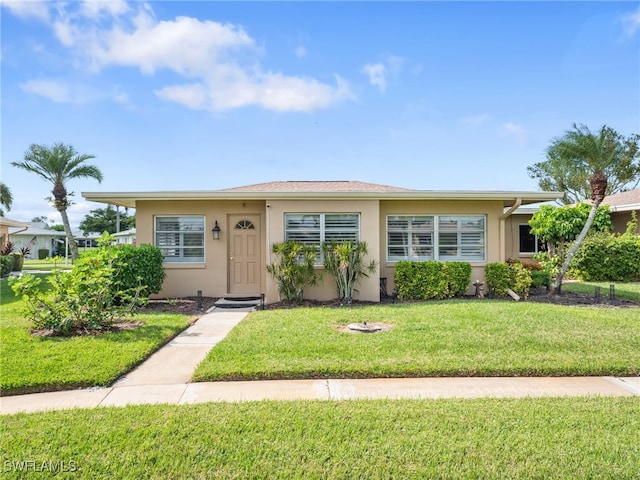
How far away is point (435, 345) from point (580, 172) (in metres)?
8.85

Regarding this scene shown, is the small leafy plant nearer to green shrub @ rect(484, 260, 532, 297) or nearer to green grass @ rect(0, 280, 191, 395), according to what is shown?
green grass @ rect(0, 280, 191, 395)

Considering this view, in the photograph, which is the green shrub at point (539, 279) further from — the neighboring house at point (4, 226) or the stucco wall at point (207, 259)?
the neighboring house at point (4, 226)

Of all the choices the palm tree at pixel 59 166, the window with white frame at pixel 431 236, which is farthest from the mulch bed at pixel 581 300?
the palm tree at pixel 59 166

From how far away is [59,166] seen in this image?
1545 cm

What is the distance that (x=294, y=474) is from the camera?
8.13ft

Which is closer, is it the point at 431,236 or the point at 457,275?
the point at 457,275

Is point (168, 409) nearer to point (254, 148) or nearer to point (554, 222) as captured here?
point (254, 148)

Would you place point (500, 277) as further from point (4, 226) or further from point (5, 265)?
point (4, 226)

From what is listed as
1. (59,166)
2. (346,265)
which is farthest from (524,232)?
(59,166)

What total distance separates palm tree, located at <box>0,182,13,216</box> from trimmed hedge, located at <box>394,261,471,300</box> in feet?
98.1

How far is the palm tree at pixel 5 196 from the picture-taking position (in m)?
25.8

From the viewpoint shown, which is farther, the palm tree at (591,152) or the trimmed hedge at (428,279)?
the palm tree at (591,152)

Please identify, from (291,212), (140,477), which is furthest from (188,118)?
(140,477)

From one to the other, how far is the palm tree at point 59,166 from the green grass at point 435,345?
13.2 meters
